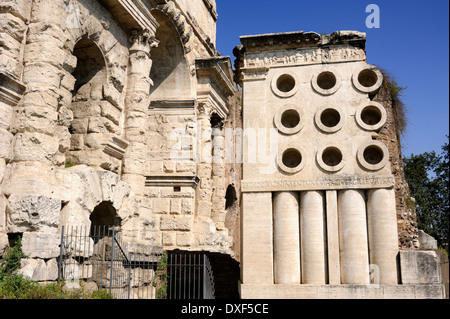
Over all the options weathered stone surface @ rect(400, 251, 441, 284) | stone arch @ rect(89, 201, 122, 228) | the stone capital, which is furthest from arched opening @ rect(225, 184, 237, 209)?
weathered stone surface @ rect(400, 251, 441, 284)

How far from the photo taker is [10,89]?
280 inches

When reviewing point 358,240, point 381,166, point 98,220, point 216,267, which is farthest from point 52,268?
point 216,267

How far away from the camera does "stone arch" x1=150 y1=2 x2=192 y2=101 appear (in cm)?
1369

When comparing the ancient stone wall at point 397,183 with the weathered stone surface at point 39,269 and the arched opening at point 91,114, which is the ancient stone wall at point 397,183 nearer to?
the arched opening at point 91,114

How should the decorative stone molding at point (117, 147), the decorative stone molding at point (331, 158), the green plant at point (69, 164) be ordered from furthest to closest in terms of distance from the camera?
the decorative stone molding at point (117, 147)
the green plant at point (69, 164)
the decorative stone molding at point (331, 158)

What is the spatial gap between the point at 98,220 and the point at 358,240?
16.8 ft

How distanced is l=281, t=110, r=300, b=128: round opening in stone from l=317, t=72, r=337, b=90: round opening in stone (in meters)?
0.73

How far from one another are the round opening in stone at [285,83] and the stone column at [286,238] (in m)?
1.99

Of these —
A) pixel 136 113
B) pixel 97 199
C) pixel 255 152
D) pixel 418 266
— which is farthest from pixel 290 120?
pixel 97 199

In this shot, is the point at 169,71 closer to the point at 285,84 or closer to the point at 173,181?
the point at 173,181

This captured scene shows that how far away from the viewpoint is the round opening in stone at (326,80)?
330 inches

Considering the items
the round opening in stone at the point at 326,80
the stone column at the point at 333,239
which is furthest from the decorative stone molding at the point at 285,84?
the stone column at the point at 333,239

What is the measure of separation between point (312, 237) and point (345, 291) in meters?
0.98

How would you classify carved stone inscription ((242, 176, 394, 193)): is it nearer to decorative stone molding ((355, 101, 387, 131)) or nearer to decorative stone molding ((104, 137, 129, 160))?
decorative stone molding ((355, 101, 387, 131))
